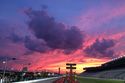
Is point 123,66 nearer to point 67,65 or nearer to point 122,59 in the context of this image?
point 122,59

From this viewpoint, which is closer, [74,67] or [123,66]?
[74,67]

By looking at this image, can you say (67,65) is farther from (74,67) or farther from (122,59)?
(122,59)

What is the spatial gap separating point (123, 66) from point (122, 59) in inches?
335

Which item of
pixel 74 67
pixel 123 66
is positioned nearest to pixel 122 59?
pixel 123 66

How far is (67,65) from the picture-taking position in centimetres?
11869

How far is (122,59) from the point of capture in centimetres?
19512

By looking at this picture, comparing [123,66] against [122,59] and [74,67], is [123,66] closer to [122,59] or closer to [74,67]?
[122,59]

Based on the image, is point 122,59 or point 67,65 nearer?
point 67,65

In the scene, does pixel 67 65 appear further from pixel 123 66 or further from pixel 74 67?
pixel 123 66

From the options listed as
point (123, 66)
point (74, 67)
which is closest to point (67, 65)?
point (74, 67)

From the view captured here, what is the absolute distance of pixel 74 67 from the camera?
397 ft

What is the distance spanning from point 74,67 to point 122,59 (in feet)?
268

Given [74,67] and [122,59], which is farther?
[122,59]

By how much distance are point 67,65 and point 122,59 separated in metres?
85.0
